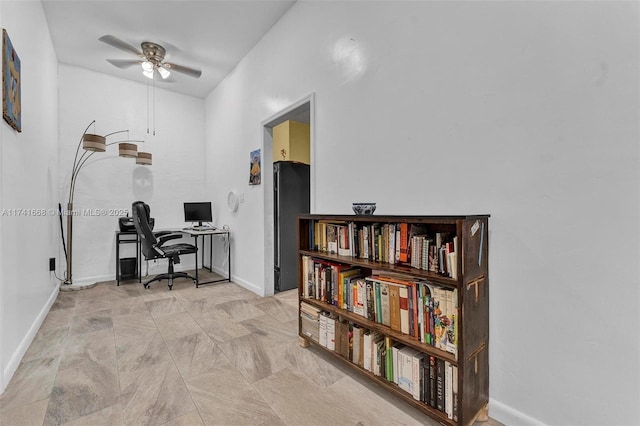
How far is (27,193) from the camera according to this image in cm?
220

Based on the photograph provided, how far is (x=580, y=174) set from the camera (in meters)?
1.17

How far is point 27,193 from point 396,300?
113 inches

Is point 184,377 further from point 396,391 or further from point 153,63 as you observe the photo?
point 153,63

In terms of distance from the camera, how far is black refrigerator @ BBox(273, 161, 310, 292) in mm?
3461

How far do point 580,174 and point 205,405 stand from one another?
2.10m

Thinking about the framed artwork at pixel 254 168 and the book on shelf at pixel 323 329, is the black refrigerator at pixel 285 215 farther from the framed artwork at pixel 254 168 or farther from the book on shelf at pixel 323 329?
the book on shelf at pixel 323 329

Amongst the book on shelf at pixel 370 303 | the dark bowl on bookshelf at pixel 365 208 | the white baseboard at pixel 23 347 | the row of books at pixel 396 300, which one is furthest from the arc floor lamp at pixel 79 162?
the book on shelf at pixel 370 303

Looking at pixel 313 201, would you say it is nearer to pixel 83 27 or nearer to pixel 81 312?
pixel 81 312

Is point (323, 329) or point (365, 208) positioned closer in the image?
point (365, 208)

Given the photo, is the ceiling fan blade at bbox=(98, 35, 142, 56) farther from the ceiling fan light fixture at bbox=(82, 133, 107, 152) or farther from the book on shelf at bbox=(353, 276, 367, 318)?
the book on shelf at bbox=(353, 276, 367, 318)

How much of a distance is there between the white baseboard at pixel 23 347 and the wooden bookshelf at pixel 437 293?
76.3 inches

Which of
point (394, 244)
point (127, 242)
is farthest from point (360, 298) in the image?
point (127, 242)

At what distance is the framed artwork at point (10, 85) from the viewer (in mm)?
1702

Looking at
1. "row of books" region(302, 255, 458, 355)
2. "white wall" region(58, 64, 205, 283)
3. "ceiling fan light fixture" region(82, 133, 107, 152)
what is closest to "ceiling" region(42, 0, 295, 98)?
"white wall" region(58, 64, 205, 283)
